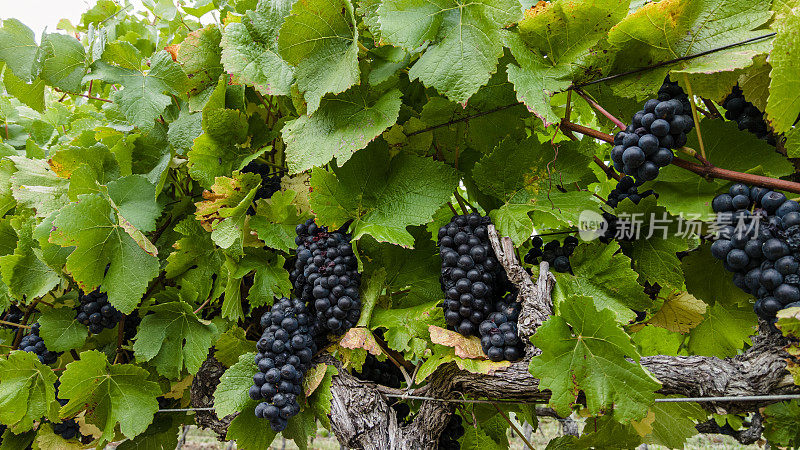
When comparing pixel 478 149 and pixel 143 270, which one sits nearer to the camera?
pixel 478 149

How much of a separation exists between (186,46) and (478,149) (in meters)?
0.92

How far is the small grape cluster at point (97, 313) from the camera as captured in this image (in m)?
1.50

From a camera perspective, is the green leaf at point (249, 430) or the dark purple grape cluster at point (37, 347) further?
the dark purple grape cluster at point (37, 347)

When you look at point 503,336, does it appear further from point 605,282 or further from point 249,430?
point 249,430

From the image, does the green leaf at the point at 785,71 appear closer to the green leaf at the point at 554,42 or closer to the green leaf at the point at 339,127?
the green leaf at the point at 554,42

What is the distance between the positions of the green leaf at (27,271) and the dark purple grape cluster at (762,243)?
1.79 m

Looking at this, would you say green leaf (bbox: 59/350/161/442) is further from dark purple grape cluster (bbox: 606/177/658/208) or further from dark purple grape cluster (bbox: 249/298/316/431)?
dark purple grape cluster (bbox: 606/177/658/208)

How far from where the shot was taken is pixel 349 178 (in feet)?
3.80

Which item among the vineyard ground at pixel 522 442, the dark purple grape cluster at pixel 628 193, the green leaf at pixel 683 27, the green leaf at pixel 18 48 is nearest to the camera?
the green leaf at pixel 683 27

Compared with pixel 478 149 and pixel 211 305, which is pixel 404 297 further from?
pixel 211 305

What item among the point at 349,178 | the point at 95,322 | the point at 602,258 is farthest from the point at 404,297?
the point at 95,322

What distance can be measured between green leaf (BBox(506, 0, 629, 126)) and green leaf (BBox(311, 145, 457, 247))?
0.28m

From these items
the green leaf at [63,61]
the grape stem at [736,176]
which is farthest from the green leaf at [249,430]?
the green leaf at [63,61]

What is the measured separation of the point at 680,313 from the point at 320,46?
41.7 inches
